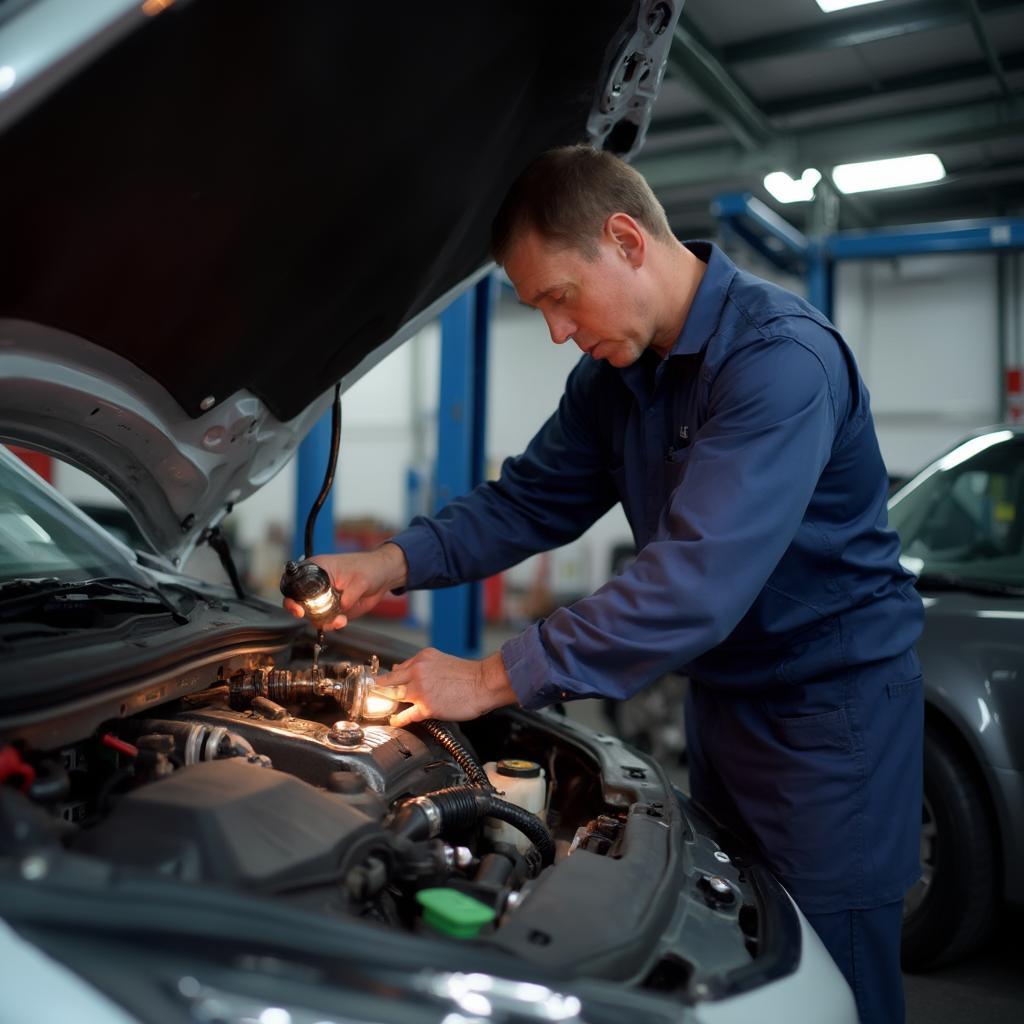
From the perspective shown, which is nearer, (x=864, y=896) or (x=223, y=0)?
(x=223, y=0)

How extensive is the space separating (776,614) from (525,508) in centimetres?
65

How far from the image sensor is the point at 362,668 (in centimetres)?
166

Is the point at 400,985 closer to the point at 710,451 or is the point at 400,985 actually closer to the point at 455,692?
the point at 455,692

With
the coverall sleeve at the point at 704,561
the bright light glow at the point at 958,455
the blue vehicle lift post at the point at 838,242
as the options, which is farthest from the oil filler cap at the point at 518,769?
the blue vehicle lift post at the point at 838,242

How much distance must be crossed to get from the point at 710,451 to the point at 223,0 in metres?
0.91

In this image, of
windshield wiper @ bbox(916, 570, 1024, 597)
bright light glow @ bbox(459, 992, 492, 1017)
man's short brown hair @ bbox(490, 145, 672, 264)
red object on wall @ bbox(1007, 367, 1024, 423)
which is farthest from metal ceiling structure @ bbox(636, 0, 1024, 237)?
bright light glow @ bbox(459, 992, 492, 1017)

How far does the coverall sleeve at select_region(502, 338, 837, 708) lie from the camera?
1397 millimetres

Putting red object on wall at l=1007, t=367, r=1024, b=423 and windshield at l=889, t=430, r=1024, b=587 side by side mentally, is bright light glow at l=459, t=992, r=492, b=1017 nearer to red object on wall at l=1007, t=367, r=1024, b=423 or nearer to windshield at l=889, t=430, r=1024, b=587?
windshield at l=889, t=430, r=1024, b=587

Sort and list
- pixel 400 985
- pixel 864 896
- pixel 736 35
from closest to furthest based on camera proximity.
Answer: pixel 400 985, pixel 864 896, pixel 736 35

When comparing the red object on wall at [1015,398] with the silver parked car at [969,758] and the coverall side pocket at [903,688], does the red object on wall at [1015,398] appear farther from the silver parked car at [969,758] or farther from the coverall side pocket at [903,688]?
the coverall side pocket at [903,688]

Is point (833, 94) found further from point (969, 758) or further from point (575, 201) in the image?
point (575, 201)

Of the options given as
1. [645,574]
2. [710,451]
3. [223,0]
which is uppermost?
[223,0]

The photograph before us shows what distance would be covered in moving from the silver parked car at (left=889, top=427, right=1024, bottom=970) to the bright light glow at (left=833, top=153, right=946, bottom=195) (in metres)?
4.75

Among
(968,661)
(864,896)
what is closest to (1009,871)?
(968,661)
